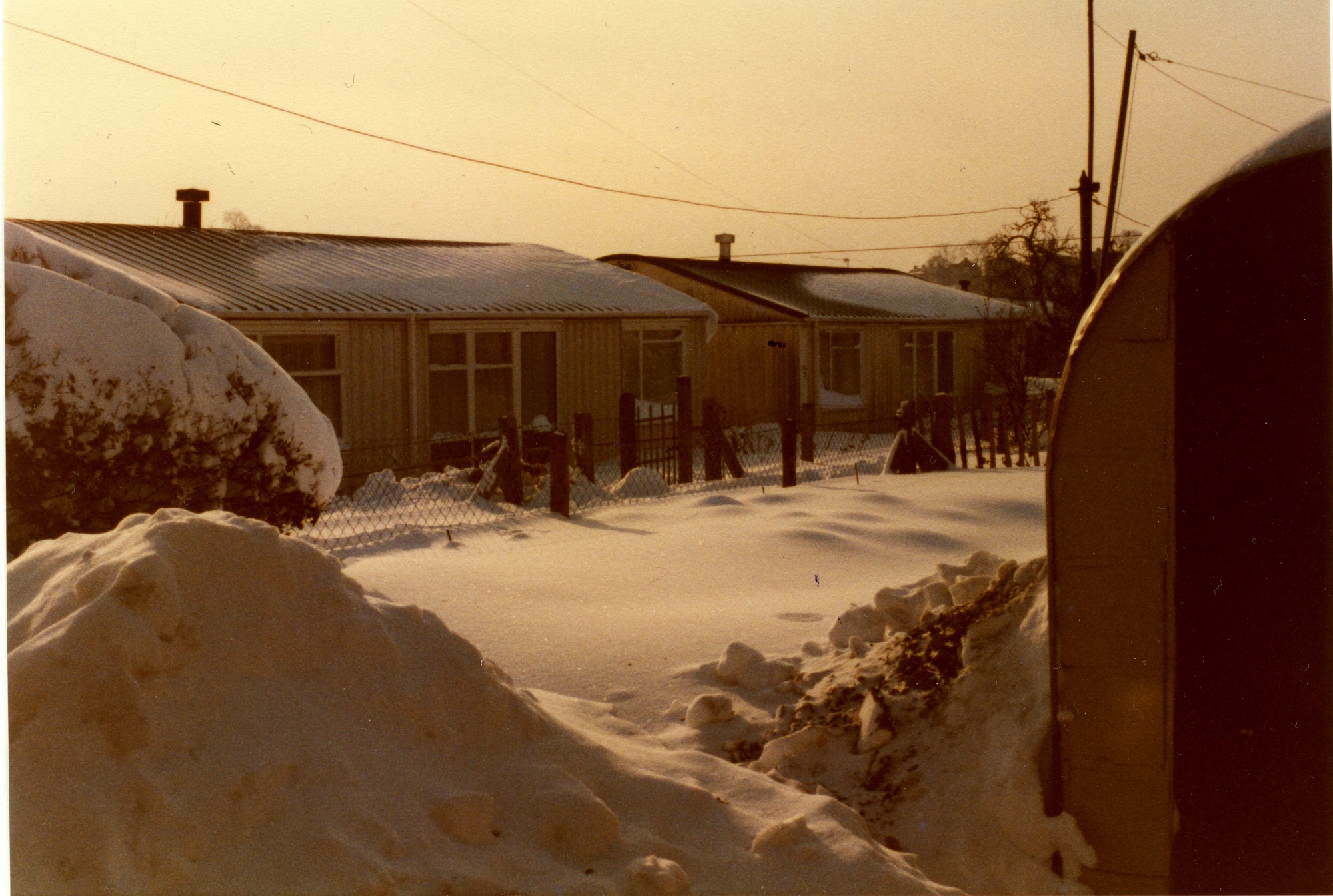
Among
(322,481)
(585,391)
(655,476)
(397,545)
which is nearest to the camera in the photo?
(322,481)

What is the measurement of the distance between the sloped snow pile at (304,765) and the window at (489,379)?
1326 centimetres

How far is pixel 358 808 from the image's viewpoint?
10.9 ft

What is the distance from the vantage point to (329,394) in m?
15.9

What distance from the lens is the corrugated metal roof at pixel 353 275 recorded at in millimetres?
15461

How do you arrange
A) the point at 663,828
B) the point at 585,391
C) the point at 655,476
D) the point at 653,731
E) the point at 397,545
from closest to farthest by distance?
1. the point at 663,828
2. the point at 653,731
3. the point at 397,545
4. the point at 655,476
5. the point at 585,391

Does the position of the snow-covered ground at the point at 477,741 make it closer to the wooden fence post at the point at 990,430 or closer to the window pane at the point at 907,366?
the wooden fence post at the point at 990,430

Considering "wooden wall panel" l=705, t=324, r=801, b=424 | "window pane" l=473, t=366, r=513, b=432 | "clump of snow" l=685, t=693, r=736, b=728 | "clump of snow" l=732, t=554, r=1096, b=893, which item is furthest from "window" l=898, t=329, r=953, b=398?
"clump of snow" l=685, t=693, r=736, b=728

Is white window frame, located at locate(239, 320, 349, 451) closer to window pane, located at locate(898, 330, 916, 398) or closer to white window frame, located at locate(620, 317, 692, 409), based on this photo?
white window frame, located at locate(620, 317, 692, 409)

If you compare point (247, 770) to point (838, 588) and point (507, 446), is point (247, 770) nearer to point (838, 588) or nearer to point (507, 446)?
point (838, 588)

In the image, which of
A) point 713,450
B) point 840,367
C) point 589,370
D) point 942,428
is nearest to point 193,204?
point 589,370

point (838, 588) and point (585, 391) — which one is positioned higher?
point (585, 391)

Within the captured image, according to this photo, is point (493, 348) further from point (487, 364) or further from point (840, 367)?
point (840, 367)

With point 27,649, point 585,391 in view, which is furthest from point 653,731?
point 585,391

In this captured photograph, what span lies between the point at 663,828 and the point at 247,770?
1386 mm
